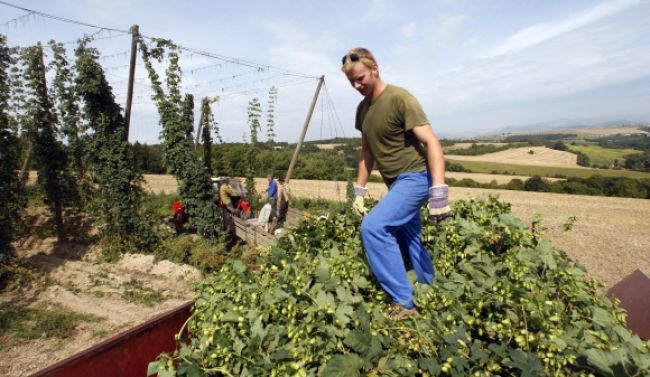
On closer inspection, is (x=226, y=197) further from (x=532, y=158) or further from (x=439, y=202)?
(x=532, y=158)

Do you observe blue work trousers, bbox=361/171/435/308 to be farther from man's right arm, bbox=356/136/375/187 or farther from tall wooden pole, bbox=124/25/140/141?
tall wooden pole, bbox=124/25/140/141

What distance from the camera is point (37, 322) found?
21.9 ft

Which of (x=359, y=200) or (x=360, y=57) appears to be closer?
(x=360, y=57)

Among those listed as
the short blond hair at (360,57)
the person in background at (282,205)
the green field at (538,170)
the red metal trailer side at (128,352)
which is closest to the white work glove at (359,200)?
the short blond hair at (360,57)

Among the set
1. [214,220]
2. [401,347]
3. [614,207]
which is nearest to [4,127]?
[214,220]

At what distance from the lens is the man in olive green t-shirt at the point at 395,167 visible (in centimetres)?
250

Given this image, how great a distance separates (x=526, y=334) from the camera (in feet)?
6.28

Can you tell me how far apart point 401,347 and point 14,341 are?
7313 mm

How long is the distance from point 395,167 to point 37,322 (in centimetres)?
770

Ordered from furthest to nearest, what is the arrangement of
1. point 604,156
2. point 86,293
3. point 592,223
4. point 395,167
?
point 604,156, point 592,223, point 86,293, point 395,167

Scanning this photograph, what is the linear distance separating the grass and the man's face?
→ 701cm

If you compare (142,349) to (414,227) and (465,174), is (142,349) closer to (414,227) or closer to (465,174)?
(414,227)

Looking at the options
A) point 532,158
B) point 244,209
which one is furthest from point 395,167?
point 532,158

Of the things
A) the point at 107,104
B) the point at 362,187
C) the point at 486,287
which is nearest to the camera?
the point at 486,287
